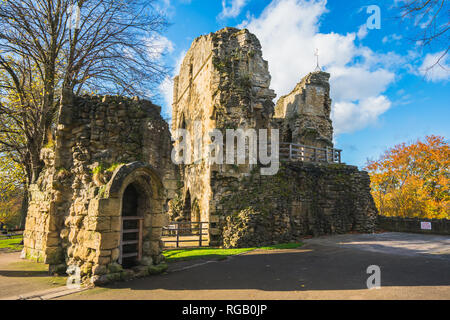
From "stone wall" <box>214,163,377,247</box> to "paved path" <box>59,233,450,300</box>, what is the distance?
225 cm

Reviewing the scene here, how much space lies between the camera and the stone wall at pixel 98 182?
6.80 metres

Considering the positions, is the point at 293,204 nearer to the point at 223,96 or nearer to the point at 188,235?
the point at 188,235

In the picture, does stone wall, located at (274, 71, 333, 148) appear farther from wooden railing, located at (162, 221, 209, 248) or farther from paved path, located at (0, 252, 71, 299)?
paved path, located at (0, 252, 71, 299)

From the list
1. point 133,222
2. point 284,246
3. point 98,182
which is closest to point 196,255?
point 133,222

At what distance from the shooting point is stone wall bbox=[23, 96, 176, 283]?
6797 millimetres

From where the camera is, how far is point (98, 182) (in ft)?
24.5

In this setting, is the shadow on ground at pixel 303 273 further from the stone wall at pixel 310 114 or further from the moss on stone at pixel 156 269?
the stone wall at pixel 310 114

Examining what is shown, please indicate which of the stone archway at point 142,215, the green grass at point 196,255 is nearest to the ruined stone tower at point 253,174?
the green grass at point 196,255

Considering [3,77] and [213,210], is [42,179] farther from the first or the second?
[3,77]

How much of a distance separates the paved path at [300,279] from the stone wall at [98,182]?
1.09 meters

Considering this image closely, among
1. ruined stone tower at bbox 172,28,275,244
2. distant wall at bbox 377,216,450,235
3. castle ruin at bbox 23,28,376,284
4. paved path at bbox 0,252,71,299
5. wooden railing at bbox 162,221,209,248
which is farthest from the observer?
distant wall at bbox 377,216,450,235

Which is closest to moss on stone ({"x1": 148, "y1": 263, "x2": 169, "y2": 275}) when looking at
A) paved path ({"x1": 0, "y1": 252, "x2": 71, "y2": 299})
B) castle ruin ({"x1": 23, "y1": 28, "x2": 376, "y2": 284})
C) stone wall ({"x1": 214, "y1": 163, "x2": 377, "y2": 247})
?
castle ruin ({"x1": 23, "y1": 28, "x2": 376, "y2": 284})
